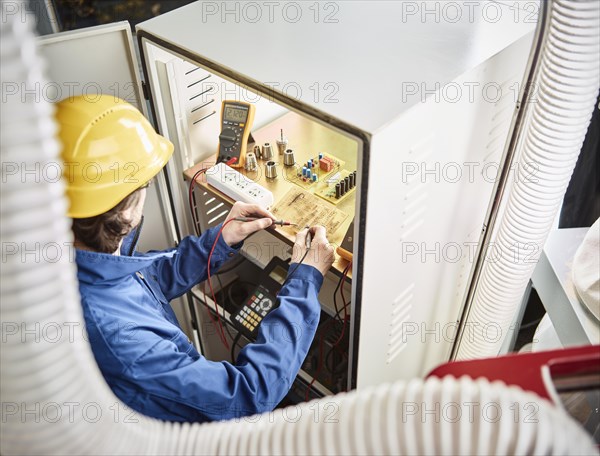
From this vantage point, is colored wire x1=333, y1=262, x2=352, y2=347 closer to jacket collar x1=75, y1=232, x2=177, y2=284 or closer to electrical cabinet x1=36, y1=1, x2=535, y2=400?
electrical cabinet x1=36, y1=1, x2=535, y2=400

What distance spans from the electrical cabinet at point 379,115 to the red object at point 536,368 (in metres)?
0.48

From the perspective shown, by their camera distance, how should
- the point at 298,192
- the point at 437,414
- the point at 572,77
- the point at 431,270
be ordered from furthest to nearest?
the point at 298,192, the point at 431,270, the point at 572,77, the point at 437,414

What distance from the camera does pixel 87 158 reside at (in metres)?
1.07

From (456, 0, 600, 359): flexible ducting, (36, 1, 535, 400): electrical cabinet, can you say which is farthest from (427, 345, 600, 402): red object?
(456, 0, 600, 359): flexible ducting

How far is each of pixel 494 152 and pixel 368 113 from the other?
1.59ft

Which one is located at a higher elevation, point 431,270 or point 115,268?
point 115,268

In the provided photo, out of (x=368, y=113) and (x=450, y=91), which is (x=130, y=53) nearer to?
(x=368, y=113)

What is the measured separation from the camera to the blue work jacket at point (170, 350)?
1.16 m

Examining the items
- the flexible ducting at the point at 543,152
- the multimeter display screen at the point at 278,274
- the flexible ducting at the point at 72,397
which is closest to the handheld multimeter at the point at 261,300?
the multimeter display screen at the point at 278,274

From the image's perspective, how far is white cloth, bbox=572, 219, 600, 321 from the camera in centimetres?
125

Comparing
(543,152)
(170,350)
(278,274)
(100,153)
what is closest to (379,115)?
(543,152)

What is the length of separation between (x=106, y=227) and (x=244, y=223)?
0.43m

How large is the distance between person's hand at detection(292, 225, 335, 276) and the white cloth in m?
0.55

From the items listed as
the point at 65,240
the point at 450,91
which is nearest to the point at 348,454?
the point at 65,240
